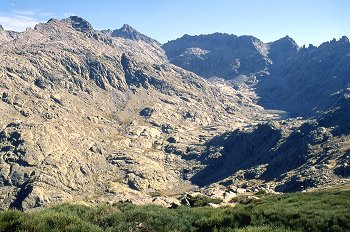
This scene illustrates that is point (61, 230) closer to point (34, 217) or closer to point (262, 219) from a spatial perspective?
point (34, 217)

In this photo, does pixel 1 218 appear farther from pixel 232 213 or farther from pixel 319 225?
pixel 319 225

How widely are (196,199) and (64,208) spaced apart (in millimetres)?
39646

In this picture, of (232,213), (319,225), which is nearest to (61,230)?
(232,213)

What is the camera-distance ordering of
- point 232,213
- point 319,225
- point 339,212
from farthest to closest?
point 232,213 → point 339,212 → point 319,225

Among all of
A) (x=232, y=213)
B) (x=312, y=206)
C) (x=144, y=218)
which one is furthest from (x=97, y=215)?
(x=312, y=206)

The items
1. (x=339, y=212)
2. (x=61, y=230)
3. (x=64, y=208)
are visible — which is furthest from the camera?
(x=64, y=208)

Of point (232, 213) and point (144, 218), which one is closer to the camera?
point (144, 218)

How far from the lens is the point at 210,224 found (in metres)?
49.9

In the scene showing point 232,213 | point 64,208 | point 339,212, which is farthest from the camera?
point 64,208

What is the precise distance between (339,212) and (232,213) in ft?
45.7

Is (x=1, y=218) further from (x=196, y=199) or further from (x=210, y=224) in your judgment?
(x=196, y=199)

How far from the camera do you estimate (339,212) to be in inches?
1875

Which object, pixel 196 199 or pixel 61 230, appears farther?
pixel 196 199

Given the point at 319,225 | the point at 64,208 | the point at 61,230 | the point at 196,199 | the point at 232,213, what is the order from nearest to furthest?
the point at 61,230 → the point at 319,225 → the point at 232,213 → the point at 64,208 → the point at 196,199
